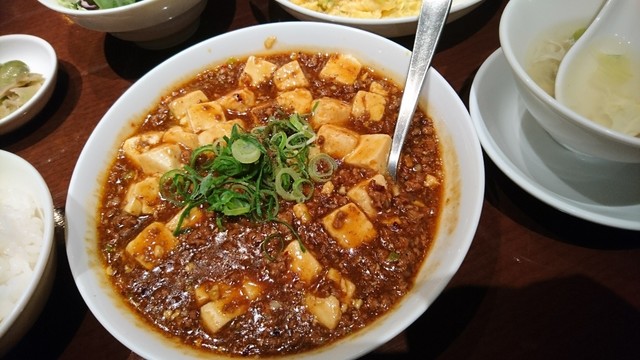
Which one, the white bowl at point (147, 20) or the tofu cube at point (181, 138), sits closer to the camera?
the tofu cube at point (181, 138)

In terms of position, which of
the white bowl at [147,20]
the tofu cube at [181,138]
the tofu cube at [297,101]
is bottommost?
the tofu cube at [181,138]

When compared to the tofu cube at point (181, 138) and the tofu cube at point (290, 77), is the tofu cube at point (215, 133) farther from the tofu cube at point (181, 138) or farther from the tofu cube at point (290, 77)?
the tofu cube at point (290, 77)

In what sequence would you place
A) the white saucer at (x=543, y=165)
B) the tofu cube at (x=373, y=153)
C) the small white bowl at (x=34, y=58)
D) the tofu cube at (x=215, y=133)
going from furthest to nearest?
the small white bowl at (x=34, y=58) < the tofu cube at (x=215, y=133) < the tofu cube at (x=373, y=153) < the white saucer at (x=543, y=165)

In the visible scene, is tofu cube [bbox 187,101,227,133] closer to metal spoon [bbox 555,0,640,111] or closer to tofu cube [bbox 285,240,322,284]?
tofu cube [bbox 285,240,322,284]

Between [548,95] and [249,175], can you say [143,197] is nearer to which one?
[249,175]

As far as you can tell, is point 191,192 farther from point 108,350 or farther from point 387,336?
point 387,336

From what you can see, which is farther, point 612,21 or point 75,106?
point 75,106

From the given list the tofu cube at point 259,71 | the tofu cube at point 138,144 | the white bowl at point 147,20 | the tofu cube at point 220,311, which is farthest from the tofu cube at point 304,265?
the white bowl at point 147,20

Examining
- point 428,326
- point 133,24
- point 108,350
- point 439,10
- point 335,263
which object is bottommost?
point 108,350

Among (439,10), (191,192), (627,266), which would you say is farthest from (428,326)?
(439,10)
